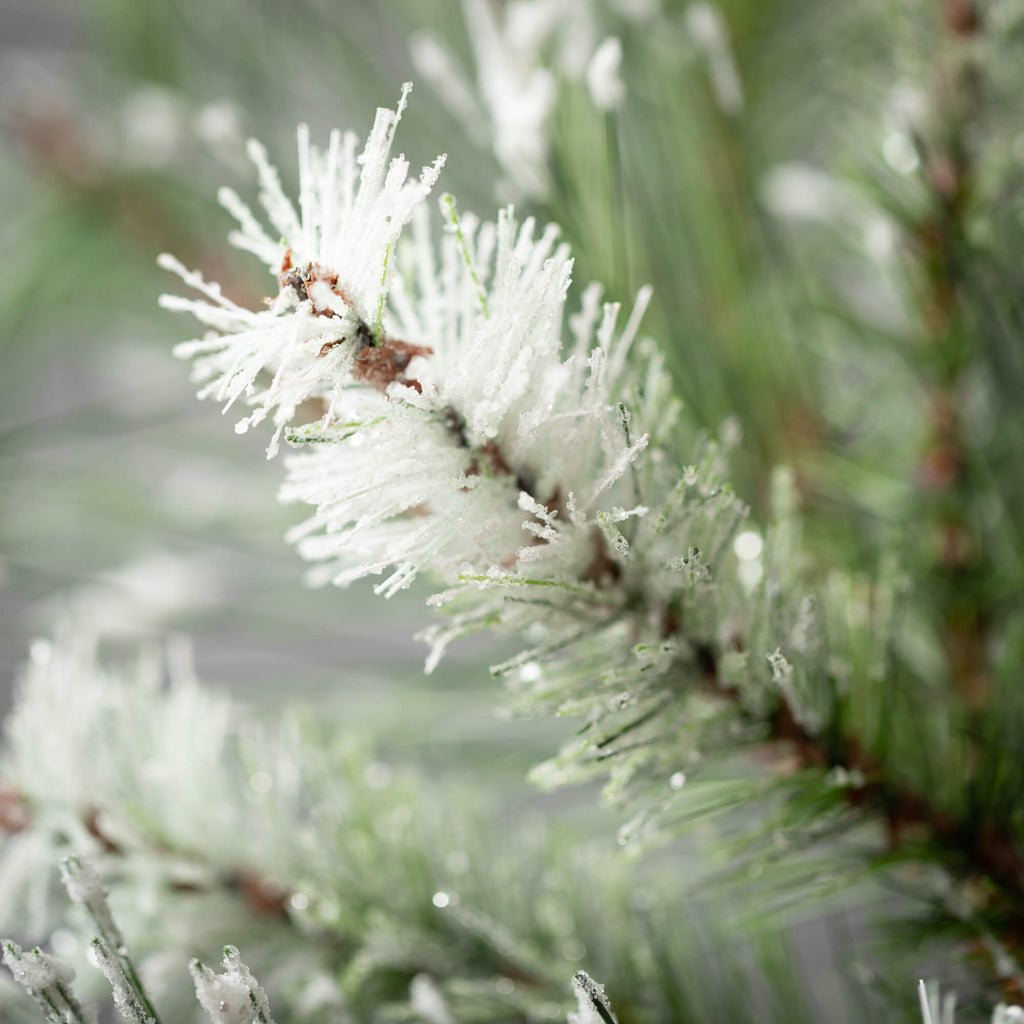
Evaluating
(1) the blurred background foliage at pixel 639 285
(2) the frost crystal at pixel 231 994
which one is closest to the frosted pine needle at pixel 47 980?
(2) the frost crystal at pixel 231 994

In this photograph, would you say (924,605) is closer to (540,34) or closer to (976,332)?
(976,332)

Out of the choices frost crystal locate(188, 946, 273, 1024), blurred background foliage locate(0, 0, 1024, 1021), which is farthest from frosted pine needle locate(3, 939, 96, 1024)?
blurred background foliage locate(0, 0, 1024, 1021)

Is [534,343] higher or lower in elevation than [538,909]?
higher

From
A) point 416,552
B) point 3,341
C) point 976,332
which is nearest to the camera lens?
point 416,552

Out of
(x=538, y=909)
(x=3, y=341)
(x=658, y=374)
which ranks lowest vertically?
(x=538, y=909)

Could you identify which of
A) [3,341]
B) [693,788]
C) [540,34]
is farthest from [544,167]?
[3,341]

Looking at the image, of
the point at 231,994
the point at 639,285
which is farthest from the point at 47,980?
the point at 639,285

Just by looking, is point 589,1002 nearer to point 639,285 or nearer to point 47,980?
point 47,980

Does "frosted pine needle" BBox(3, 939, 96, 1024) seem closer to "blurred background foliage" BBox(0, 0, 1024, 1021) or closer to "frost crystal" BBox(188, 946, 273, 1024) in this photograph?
"frost crystal" BBox(188, 946, 273, 1024)
